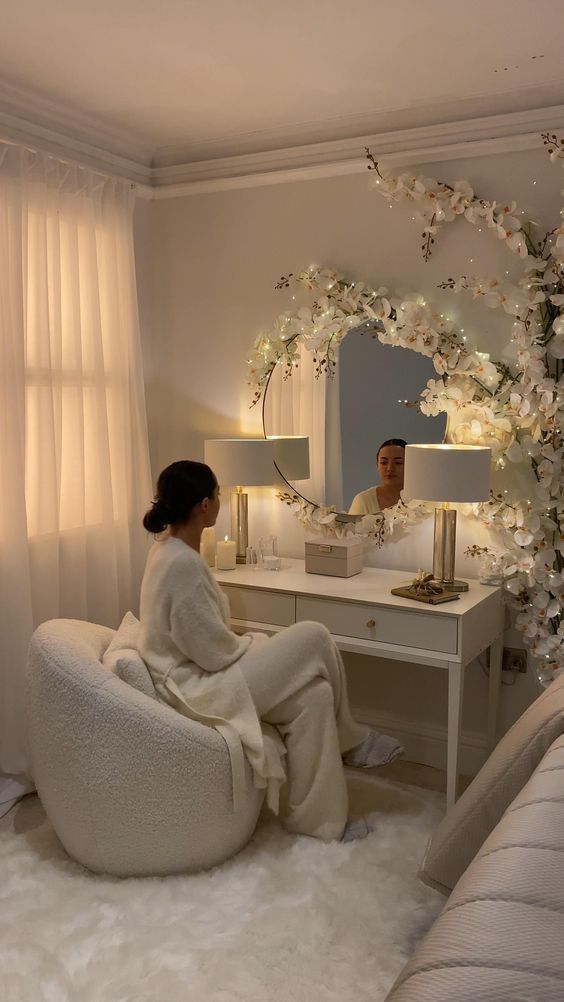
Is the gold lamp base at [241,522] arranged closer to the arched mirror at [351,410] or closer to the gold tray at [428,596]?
the arched mirror at [351,410]

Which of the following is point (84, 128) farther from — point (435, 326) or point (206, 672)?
point (206, 672)

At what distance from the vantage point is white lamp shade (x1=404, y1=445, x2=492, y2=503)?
9.24ft

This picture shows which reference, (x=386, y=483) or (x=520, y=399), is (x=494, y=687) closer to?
(x=386, y=483)

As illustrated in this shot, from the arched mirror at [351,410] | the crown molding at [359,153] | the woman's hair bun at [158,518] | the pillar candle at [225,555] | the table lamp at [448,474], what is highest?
the crown molding at [359,153]

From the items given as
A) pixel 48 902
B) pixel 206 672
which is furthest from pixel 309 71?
pixel 48 902

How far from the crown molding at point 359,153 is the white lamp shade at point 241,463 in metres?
1.11

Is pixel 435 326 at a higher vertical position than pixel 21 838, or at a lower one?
higher

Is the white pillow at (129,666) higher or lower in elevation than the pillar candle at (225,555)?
lower

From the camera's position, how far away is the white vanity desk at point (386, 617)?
280 cm

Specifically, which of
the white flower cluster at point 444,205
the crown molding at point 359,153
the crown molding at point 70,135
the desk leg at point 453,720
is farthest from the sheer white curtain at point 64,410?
the desk leg at point 453,720

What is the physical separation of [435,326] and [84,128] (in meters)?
1.55

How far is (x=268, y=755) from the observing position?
2.59 meters

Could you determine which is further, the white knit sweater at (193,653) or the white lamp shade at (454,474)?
the white lamp shade at (454,474)

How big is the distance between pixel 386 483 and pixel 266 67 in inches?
60.1
